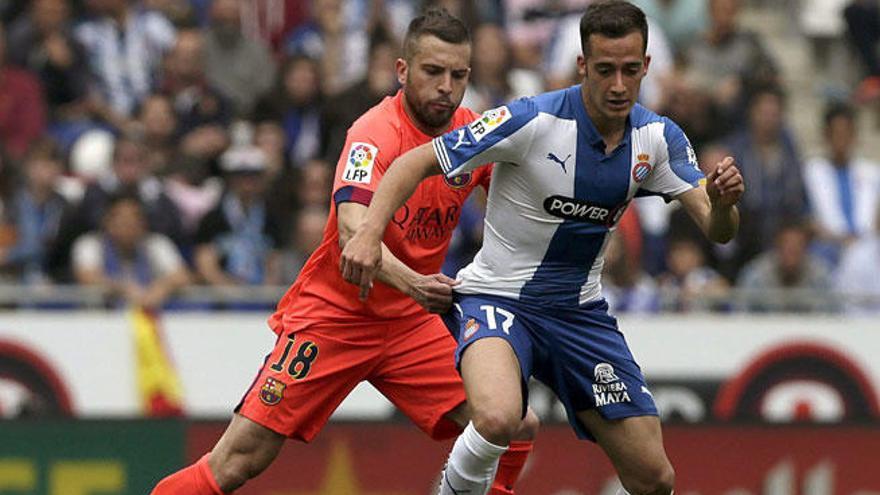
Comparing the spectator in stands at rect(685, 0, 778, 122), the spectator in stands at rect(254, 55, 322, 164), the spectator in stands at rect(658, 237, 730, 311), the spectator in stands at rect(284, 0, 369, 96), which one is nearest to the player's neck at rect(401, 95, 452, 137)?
the spectator in stands at rect(658, 237, 730, 311)

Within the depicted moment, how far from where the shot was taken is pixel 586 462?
38.9ft

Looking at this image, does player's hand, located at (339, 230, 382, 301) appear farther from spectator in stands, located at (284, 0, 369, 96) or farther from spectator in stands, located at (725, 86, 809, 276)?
spectator in stands, located at (284, 0, 369, 96)

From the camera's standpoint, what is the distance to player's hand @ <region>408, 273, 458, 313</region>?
27.7 ft

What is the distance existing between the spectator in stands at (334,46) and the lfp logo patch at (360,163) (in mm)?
6391

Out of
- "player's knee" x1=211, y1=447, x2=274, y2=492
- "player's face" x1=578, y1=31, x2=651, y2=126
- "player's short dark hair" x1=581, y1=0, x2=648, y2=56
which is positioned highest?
"player's short dark hair" x1=581, y1=0, x2=648, y2=56

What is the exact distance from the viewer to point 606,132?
831cm

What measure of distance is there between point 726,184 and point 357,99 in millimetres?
6814

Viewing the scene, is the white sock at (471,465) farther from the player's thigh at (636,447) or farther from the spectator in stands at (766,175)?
the spectator in stands at (766,175)

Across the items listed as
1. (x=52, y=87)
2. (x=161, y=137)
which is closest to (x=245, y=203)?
(x=161, y=137)

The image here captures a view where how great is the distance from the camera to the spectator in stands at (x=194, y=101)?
14.4 m

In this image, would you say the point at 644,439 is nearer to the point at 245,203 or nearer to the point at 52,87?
the point at 245,203

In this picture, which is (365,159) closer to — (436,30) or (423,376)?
(436,30)

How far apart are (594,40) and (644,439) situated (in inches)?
66.5

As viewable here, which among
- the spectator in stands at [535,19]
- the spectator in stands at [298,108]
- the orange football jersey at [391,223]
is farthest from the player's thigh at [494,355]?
the spectator in stands at [535,19]
